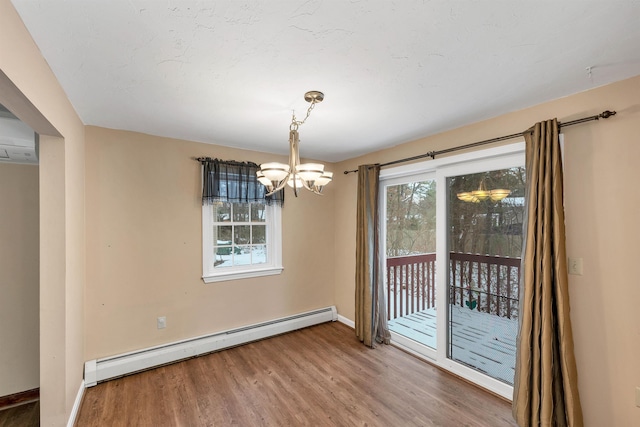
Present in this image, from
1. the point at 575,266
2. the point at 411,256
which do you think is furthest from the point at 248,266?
the point at 575,266

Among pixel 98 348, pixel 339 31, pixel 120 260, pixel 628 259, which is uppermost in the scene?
pixel 339 31

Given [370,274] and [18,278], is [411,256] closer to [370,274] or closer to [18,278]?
[370,274]

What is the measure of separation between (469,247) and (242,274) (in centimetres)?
265

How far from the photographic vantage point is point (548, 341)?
6.29ft

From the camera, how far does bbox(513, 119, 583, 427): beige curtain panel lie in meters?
1.90

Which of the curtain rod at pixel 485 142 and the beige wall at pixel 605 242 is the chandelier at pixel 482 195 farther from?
the beige wall at pixel 605 242

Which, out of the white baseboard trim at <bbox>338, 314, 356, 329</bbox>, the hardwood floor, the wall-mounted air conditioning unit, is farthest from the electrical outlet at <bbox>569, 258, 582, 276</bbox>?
the wall-mounted air conditioning unit

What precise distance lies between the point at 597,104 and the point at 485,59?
3.45 feet

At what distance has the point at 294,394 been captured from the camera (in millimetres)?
2465

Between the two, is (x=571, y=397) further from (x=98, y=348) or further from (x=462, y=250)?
(x=98, y=348)

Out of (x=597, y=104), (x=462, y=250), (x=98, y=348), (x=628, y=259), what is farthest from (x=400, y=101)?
(x=98, y=348)

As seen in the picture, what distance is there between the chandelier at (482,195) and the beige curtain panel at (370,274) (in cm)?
104

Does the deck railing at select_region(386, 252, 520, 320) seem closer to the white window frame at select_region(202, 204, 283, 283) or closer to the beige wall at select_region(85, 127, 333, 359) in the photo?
the white window frame at select_region(202, 204, 283, 283)

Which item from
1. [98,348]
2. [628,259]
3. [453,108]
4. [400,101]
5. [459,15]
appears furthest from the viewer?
[98,348]
